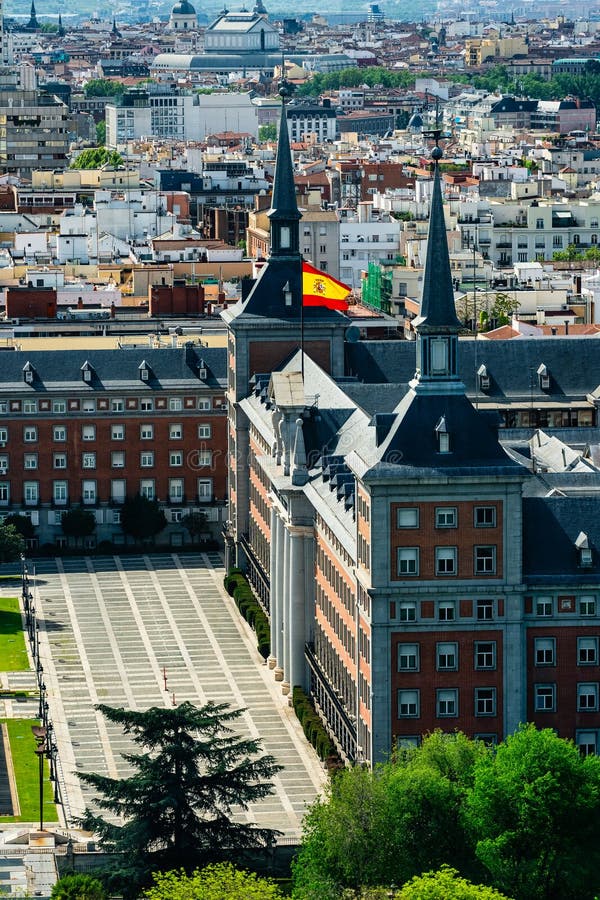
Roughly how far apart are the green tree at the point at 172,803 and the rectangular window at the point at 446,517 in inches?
478

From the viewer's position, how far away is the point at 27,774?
133375mm

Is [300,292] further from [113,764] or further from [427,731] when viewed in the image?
[427,731]

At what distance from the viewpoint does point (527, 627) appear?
121125 millimetres

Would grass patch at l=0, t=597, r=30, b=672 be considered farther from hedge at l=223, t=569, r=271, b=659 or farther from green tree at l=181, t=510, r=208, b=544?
green tree at l=181, t=510, r=208, b=544

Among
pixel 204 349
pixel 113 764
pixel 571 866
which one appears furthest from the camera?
pixel 204 349

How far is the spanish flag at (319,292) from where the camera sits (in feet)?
552

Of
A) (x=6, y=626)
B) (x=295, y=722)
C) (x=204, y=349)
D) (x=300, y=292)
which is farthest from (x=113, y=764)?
(x=204, y=349)

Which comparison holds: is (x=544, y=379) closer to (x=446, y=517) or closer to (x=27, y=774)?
(x=27, y=774)

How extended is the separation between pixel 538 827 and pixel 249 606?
56.3m

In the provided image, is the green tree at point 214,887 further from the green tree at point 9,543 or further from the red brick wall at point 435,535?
the green tree at point 9,543

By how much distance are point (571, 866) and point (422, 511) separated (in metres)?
18.4

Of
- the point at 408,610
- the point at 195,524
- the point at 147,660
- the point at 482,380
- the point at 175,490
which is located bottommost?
the point at 147,660

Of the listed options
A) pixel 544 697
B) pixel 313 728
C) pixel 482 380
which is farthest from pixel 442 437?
pixel 482 380

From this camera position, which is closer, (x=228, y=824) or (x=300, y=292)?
(x=228, y=824)
